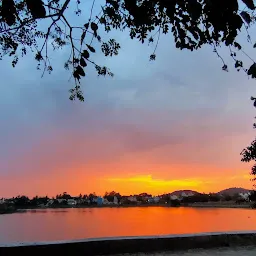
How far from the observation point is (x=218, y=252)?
6.89 meters

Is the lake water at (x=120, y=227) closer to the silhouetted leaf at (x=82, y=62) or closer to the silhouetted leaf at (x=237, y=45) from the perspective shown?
the silhouetted leaf at (x=82, y=62)

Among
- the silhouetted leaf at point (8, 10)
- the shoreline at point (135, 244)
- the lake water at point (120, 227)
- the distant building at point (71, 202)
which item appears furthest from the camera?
the distant building at point (71, 202)

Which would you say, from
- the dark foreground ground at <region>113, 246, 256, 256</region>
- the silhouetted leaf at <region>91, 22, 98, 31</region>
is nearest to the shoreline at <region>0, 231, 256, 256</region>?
the dark foreground ground at <region>113, 246, 256, 256</region>

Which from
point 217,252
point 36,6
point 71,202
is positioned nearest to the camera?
point 36,6

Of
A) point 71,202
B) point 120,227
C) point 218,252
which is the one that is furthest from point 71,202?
A: point 218,252

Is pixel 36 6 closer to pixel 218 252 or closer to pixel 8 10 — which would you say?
pixel 8 10

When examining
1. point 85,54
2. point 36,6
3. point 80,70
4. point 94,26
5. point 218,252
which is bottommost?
point 218,252

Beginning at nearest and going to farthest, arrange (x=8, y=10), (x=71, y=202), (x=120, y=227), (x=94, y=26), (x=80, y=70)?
(x=8, y=10) → (x=94, y=26) → (x=80, y=70) → (x=120, y=227) → (x=71, y=202)

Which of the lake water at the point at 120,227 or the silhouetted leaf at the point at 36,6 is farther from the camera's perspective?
the lake water at the point at 120,227

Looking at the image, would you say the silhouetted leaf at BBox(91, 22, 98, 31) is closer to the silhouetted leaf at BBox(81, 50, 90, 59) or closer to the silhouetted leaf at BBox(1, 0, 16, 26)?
the silhouetted leaf at BBox(81, 50, 90, 59)

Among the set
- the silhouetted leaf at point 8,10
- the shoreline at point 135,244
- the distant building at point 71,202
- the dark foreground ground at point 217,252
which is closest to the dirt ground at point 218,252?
the dark foreground ground at point 217,252

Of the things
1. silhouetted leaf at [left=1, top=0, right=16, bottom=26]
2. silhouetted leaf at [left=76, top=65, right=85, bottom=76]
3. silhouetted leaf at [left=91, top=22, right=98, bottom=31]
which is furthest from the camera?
silhouetted leaf at [left=76, top=65, right=85, bottom=76]

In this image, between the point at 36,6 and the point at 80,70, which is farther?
the point at 80,70

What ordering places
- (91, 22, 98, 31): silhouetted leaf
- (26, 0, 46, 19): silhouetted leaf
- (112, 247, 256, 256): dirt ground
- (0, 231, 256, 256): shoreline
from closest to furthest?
(26, 0, 46, 19): silhouetted leaf < (91, 22, 98, 31): silhouetted leaf < (0, 231, 256, 256): shoreline < (112, 247, 256, 256): dirt ground
